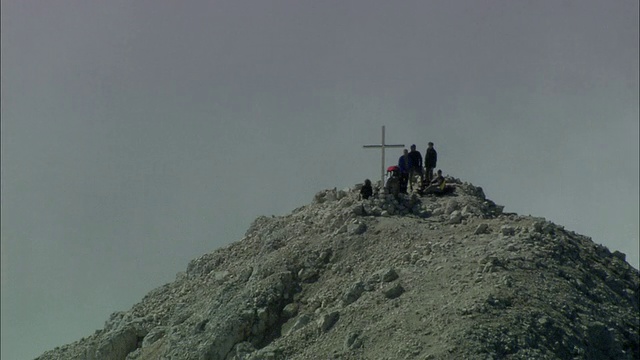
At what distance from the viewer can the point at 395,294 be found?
28.8 metres

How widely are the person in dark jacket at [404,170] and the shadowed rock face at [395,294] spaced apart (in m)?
1.26

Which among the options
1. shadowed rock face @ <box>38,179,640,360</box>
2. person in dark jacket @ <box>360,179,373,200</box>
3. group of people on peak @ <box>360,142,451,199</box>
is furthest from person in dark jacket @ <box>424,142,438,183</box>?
person in dark jacket @ <box>360,179,373,200</box>

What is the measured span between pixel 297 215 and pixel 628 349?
1114cm

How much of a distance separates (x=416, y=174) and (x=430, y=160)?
0.59 metres

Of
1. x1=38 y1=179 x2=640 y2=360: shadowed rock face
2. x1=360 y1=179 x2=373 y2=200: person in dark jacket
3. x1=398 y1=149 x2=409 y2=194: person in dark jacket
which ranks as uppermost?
x1=398 y1=149 x2=409 y2=194: person in dark jacket

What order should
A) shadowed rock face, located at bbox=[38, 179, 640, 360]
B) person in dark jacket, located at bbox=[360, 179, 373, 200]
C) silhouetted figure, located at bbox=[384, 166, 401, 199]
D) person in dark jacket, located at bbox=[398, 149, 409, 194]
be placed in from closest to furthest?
shadowed rock face, located at bbox=[38, 179, 640, 360], person in dark jacket, located at bbox=[360, 179, 373, 200], silhouetted figure, located at bbox=[384, 166, 401, 199], person in dark jacket, located at bbox=[398, 149, 409, 194]

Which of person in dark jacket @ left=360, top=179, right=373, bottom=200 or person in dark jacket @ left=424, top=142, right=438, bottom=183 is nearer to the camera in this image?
person in dark jacket @ left=360, top=179, right=373, bottom=200

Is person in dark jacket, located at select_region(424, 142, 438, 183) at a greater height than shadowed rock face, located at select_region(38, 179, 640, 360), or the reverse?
person in dark jacket, located at select_region(424, 142, 438, 183)

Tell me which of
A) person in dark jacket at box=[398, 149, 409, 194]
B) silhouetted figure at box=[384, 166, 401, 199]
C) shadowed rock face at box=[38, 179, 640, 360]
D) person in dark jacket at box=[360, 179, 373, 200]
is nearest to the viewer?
shadowed rock face at box=[38, 179, 640, 360]

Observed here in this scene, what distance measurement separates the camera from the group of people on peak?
36.0 metres

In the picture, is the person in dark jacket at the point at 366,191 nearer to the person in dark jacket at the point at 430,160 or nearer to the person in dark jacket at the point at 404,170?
the person in dark jacket at the point at 404,170

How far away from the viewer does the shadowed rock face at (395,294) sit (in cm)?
2697

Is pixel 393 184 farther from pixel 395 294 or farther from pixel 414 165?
pixel 395 294

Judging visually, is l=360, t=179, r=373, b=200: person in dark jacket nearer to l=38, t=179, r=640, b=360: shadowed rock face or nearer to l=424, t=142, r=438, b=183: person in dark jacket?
l=38, t=179, r=640, b=360: shadowed rock face
